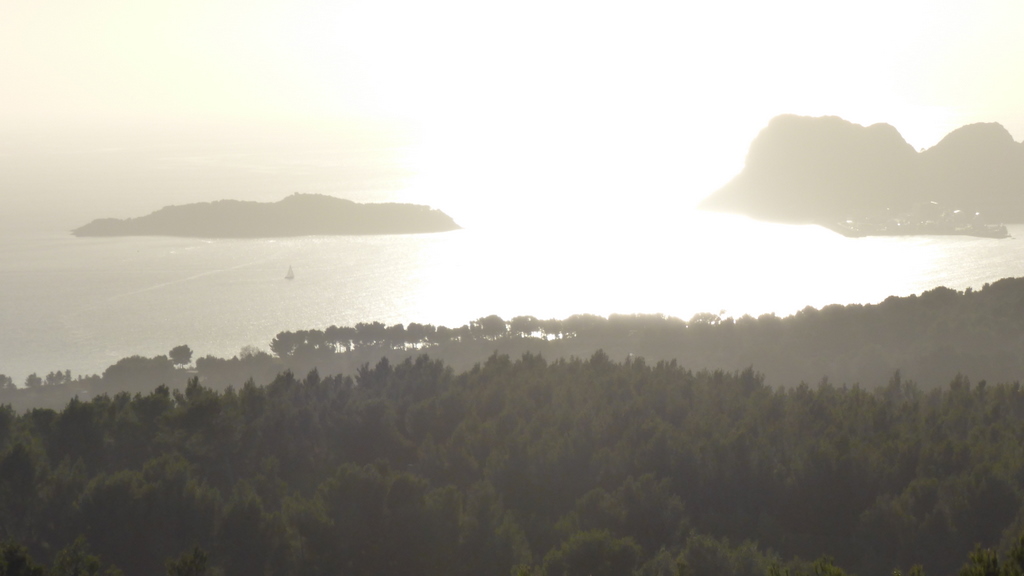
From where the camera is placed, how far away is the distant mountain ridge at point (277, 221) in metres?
48.8

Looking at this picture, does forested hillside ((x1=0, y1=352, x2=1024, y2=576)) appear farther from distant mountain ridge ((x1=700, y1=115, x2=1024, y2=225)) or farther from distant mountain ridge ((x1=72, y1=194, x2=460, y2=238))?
distant mountain ridge ((x1=700, y1=115, x2=1024, y2=225))

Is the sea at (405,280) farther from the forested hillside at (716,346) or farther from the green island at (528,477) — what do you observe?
the green island at (528,477)

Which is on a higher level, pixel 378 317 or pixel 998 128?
pixel 998 128

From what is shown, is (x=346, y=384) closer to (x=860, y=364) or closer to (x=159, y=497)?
(x=159, y=497)

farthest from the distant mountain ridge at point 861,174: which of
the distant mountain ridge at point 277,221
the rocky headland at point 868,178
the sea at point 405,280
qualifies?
the distant mountain ridge at point 277,221

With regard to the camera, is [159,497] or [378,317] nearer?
[159,497]

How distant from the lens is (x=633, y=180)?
249 feet

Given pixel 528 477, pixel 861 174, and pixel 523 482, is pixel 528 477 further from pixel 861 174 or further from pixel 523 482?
pixel 861 174

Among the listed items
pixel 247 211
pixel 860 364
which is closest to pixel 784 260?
pixel 860 364

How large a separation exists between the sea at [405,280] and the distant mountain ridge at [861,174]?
235 inches

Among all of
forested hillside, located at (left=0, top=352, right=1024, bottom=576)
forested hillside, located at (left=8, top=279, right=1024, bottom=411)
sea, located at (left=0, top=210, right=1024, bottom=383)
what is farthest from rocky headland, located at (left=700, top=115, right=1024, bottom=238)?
forested hillside, located at (left=0, top=352, right=1024, bottom=576)

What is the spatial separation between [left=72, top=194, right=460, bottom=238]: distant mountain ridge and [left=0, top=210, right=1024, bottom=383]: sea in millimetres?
1421

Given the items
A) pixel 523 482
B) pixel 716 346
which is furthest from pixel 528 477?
pixel 716 346

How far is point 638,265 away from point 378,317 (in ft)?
51.2
